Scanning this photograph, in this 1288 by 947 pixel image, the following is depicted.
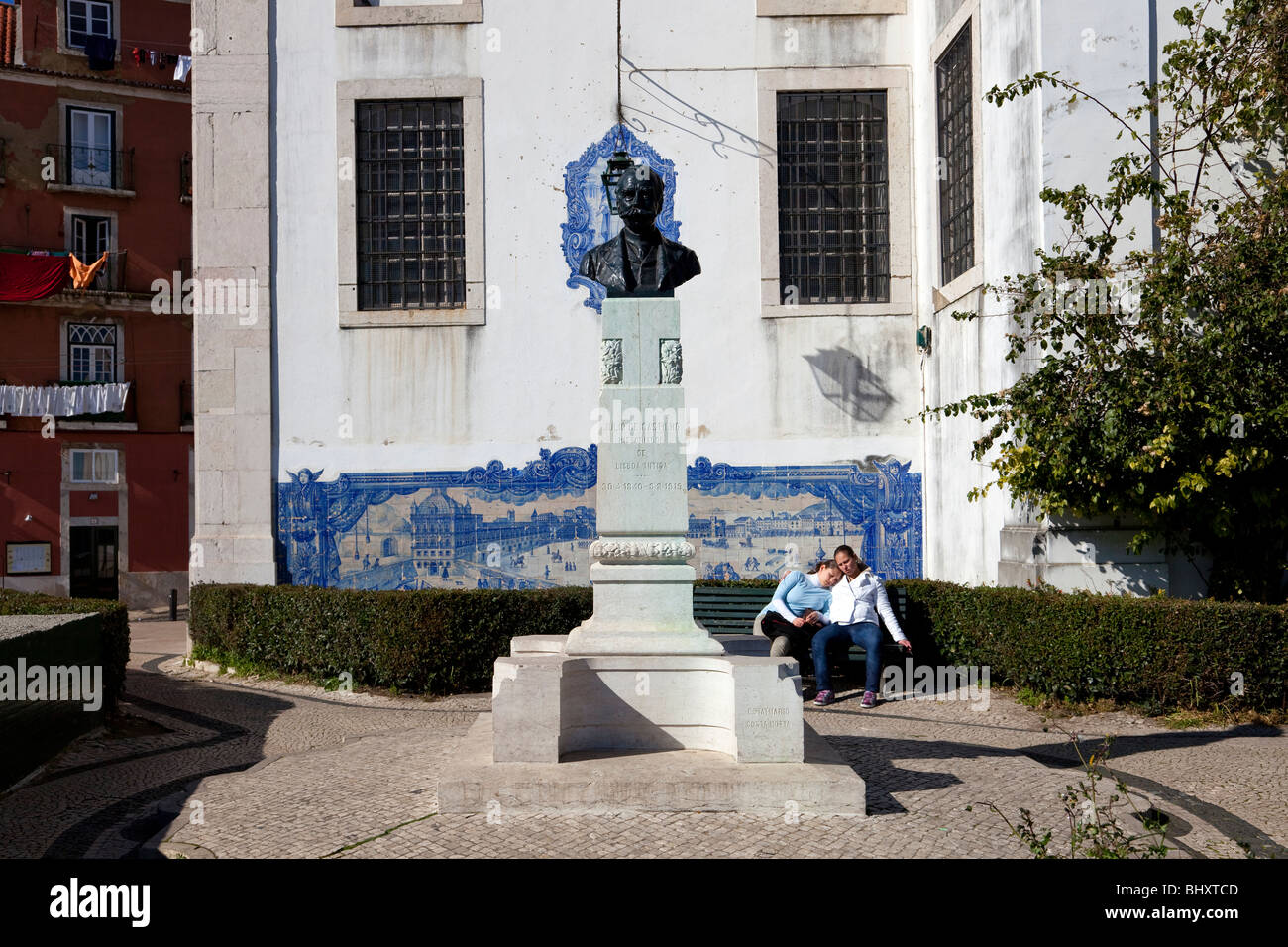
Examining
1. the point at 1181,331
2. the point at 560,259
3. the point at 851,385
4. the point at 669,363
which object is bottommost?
the point at 669,363

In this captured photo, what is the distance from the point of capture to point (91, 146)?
29.7 meters

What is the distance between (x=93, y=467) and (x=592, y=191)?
19944 mm

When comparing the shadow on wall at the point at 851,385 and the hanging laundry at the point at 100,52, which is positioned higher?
the hanging laundry at the point at 100,52

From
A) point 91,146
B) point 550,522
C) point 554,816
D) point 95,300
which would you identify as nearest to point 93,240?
point 95,300

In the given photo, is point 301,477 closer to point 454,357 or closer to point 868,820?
point 454,357

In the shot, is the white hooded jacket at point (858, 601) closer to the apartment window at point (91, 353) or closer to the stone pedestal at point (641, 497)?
the stone pedestal at point (641, 497)

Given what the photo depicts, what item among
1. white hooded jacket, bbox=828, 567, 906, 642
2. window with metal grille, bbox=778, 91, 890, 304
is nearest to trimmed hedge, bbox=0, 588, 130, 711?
white hooded jacket, bbox=828, 567, 906, 642

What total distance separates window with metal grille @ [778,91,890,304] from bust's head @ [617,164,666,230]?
7.07m

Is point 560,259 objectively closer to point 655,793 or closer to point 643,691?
point 643,691

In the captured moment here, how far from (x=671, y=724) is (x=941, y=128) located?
29.9 feet

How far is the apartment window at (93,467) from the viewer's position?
29.0m

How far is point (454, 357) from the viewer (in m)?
14.2

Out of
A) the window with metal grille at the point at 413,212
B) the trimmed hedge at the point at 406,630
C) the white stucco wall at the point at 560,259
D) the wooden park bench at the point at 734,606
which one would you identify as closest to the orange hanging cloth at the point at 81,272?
the white stucco wall at the point at 560,259

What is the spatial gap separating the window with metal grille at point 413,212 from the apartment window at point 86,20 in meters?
19.6
